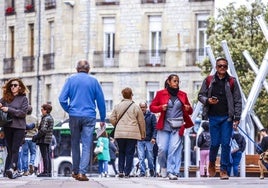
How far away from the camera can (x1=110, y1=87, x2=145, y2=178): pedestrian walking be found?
24.6 metres

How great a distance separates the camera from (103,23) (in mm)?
69500

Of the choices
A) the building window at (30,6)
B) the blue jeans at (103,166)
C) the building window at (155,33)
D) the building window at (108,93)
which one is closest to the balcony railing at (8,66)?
the building window at (30,6)

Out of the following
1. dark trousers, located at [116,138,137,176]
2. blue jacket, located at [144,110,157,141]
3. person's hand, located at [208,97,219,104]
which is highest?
person's hand, located at [208,97,219,104]

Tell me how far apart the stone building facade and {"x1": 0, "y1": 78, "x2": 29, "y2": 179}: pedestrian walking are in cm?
4281

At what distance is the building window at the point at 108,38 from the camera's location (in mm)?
68875

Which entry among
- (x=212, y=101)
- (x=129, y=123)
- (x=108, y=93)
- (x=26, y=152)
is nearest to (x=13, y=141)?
(x=129, y=123)

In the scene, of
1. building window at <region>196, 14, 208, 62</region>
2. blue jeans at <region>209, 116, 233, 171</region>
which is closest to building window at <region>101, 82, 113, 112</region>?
building window at <region>196, 14, 208, 62</region>

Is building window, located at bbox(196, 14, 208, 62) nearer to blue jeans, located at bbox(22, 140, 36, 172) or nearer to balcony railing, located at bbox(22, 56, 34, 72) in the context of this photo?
balcony railing, located at bbox(22, 56, 34, 72)

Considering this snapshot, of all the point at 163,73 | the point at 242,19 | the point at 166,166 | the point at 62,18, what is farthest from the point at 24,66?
the point at 166,166

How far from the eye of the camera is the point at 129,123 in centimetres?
2477

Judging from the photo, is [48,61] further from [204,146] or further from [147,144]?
[147,144]

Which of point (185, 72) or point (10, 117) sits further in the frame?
point (185, 72)

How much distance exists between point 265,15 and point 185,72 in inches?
516

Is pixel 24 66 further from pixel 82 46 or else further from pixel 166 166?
pixel 166 166
